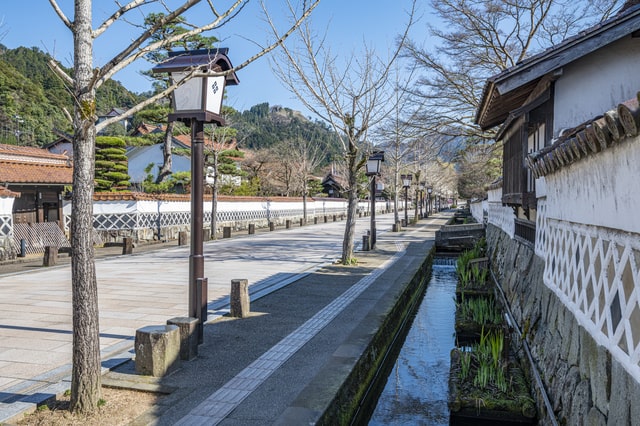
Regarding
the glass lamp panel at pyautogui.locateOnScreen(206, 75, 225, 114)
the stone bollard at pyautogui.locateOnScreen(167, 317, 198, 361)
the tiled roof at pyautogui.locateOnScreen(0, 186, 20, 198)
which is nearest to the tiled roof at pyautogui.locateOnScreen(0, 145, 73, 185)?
the tiled roof at pyautogui.locateOnScreen(0, 186, 20, 198)

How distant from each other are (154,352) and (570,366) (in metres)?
3.90

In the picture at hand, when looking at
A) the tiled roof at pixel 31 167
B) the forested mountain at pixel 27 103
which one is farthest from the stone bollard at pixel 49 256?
the forested mountain at pixel 27 103

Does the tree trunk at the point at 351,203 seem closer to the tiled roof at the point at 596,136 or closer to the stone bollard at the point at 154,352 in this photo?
the tiled roof at the point at 596,136

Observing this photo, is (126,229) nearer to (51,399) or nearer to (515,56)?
(515,56)

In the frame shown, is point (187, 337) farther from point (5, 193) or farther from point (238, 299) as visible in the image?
point (5, 193)

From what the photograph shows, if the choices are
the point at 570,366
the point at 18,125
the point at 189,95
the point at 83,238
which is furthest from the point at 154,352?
the point at 18,125

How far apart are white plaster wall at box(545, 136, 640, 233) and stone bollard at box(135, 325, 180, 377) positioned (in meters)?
4.13

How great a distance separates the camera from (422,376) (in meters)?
7.27

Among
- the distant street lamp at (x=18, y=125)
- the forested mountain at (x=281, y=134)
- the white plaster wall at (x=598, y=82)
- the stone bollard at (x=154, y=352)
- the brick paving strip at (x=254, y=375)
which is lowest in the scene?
the brick paving strip at (x=254, y=375)

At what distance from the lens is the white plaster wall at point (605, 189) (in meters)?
3.09

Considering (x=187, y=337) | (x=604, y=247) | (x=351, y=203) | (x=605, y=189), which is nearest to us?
(x=605, y=189)

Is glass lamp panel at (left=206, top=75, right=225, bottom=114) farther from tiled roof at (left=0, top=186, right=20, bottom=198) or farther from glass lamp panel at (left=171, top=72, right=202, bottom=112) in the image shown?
tiled roof at (left=0, top=186, right=20, bottom=198)

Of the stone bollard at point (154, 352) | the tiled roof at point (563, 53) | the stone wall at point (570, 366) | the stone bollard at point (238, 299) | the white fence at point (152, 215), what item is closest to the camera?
the stone wall at point (570, 366)

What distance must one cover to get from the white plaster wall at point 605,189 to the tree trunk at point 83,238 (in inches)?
155
